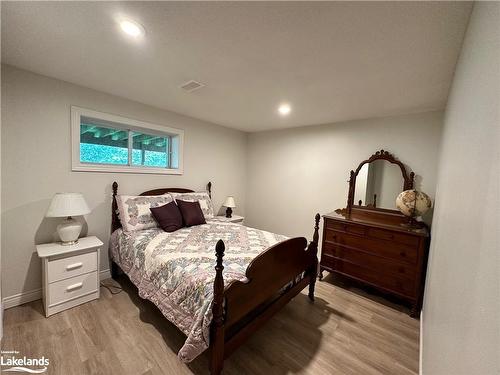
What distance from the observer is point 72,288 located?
2113mm

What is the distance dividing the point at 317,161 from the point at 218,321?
285cm

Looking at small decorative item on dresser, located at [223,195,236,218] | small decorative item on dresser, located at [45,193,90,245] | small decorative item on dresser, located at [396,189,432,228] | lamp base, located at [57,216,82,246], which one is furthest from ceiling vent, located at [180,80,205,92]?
small decorative item on dresser, located at [396,189,432,228]

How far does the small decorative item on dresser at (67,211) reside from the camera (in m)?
2.05

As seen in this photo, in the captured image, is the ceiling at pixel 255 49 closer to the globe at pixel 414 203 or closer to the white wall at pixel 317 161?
the white wall at pixel 317 161

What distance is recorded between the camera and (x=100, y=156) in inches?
107

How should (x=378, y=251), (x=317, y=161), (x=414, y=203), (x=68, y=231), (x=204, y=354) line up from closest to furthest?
(x=204, y=354)
(x=68, y=231)
(x=414, y=203)
(x=378, y=251)
(x=317, y=161)

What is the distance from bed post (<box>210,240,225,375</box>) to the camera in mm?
1342

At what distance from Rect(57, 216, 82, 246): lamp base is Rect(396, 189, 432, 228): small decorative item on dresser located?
11.7 feet

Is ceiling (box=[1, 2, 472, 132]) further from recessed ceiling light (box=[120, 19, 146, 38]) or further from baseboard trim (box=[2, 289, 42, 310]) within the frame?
baseboard trim (box=[2, 289, 42, 310])

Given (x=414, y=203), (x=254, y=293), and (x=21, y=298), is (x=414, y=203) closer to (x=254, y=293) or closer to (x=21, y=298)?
(x=254, y=293)

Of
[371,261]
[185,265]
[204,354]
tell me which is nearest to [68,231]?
[185,265]

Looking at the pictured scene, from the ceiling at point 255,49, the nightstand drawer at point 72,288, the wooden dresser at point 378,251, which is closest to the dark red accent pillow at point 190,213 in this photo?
the nightstand drawer at point 72,288

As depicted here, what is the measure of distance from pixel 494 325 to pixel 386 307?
2477 millimetres

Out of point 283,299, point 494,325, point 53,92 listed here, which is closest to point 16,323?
point 53,92
